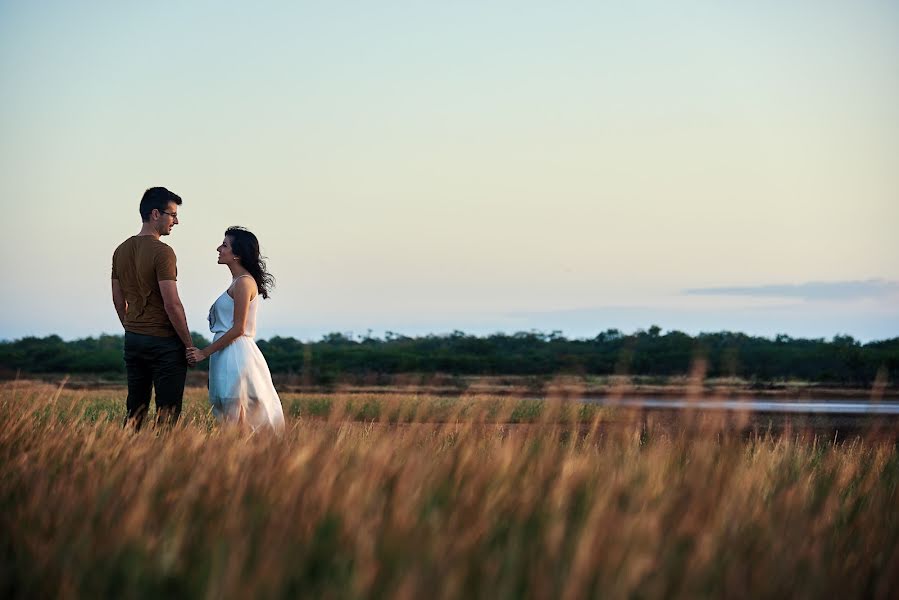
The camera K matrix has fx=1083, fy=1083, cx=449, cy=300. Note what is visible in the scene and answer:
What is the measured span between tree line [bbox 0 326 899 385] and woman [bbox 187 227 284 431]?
42.0 m

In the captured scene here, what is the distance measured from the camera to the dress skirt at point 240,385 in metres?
8.77

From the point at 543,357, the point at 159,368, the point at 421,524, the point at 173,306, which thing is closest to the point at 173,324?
the point at 173,306

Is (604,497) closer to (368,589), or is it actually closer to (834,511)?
(368,589)

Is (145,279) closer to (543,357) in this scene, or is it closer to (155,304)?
(155,304)

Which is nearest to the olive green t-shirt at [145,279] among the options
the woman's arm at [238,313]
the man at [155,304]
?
the man at [155,304]

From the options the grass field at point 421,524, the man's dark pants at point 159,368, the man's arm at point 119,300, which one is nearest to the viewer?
the grass field at point 421,524

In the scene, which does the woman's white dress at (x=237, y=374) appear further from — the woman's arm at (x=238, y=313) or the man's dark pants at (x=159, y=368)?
the man's dark pants at (x=159, y=368)

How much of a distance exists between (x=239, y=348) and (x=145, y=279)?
93 centimetres

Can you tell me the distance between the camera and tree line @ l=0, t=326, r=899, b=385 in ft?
181

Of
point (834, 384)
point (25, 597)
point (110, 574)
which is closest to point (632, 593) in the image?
point (110, 574)

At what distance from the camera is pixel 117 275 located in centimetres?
868

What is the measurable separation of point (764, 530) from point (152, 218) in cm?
546

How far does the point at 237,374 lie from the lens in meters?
8.75

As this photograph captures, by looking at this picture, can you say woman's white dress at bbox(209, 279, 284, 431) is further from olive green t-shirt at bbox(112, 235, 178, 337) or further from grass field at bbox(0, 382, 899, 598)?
grass field at bbox(0, 382, 899, 598)
